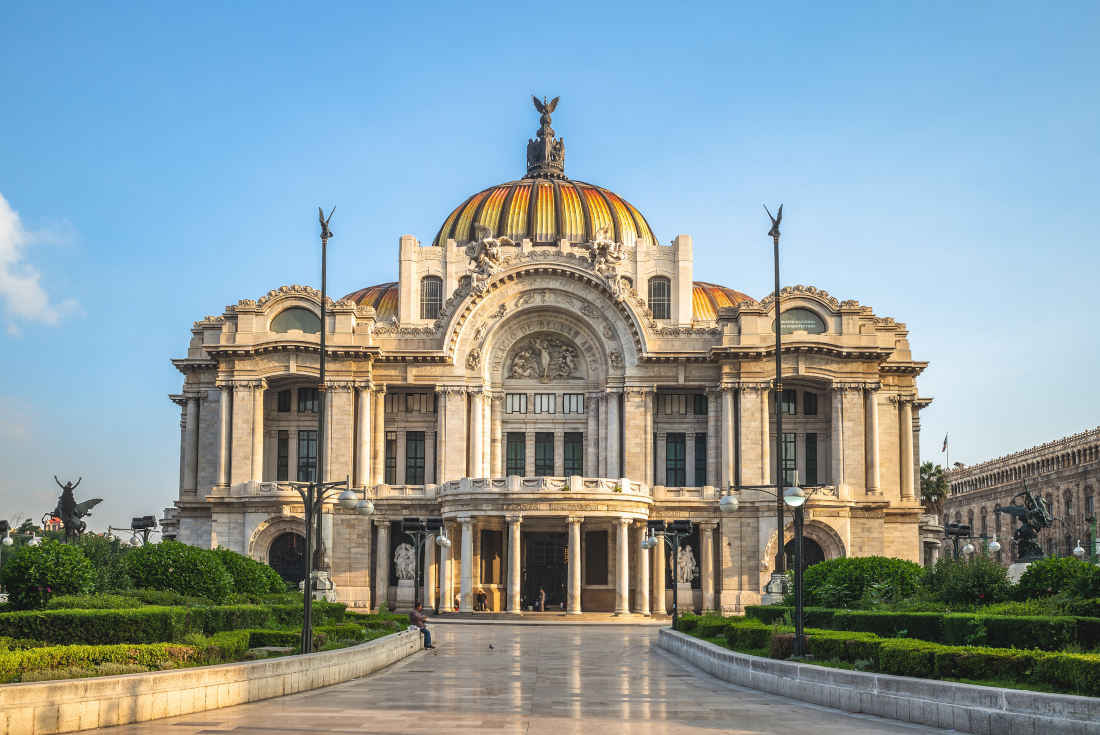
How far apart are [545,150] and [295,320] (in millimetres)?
31754

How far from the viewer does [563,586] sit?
235ft

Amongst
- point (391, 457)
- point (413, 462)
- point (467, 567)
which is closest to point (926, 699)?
point (467, 567)

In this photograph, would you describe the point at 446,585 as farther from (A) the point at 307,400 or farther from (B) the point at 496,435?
(A) the point at 307,400

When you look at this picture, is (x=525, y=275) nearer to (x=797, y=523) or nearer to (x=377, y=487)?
(x=377, y=487)

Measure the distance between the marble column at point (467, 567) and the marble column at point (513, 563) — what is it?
216 cm

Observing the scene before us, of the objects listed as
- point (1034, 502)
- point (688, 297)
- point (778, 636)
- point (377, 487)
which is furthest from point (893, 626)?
point (688, 297)

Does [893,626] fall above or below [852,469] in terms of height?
below

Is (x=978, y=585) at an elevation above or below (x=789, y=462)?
below

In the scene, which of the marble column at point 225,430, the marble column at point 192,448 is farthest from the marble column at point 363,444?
the marble column at point 192,448

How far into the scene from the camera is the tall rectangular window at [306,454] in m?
74.4

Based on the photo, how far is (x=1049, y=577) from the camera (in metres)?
32.3

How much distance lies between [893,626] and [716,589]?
134 ft

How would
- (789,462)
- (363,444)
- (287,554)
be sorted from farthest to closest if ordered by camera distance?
(789,462) → (363,444) → (287,554)

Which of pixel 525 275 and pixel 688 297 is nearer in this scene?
pixel 525 275
